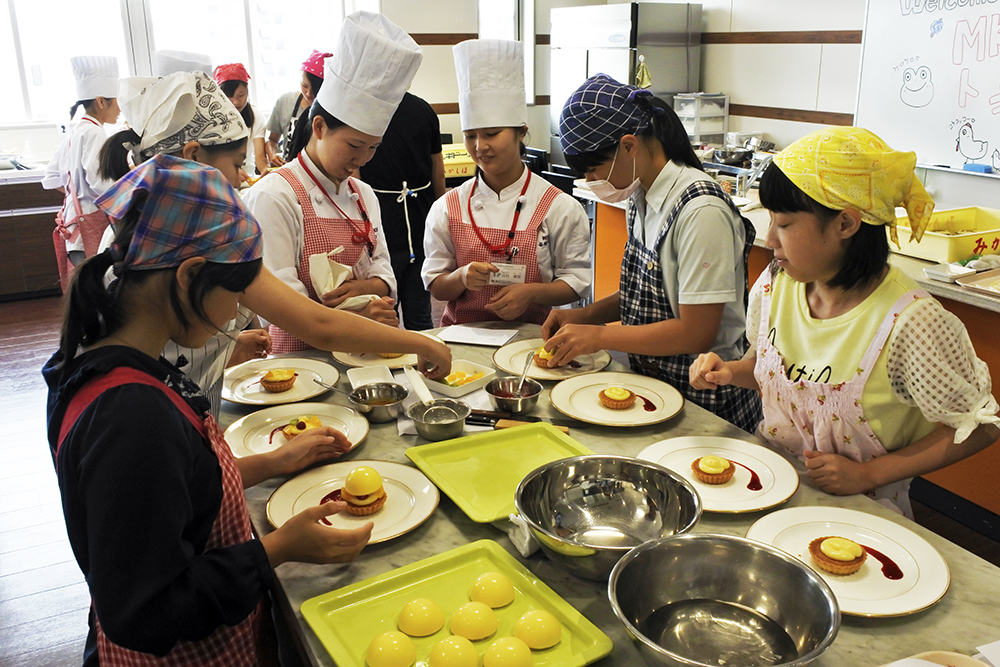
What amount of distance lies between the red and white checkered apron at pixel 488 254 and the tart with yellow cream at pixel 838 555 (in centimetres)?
140

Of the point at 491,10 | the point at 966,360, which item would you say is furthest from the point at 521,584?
the point at 491,10

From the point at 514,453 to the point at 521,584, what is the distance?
0.42m

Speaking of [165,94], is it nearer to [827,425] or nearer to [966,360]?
[827,425]

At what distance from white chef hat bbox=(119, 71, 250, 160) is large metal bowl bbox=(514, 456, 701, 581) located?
136 centimetres

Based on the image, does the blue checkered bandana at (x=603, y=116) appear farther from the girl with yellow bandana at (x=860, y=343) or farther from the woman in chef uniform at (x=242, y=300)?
the woman in chef uniform at (x=242, y=300)

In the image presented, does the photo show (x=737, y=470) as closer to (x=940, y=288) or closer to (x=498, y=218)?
(x=498, y=218)

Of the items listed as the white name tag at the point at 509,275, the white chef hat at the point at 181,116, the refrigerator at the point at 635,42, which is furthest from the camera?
the refrigerator at the point at 635,42

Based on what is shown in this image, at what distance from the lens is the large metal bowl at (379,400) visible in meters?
1.65

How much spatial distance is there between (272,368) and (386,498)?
0.77 meters

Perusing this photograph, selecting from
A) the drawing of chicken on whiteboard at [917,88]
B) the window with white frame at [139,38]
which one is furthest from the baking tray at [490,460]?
the window with white frame at [139,38]

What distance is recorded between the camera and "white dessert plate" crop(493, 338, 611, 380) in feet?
6.20

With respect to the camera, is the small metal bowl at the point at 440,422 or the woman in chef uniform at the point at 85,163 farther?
the woman in chef uniform at the point at 85,163

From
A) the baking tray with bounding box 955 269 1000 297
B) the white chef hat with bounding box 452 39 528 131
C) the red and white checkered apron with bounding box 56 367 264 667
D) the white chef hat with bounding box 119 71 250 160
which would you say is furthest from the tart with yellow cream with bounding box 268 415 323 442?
the baking tray with bounding box 955 269 1000 297

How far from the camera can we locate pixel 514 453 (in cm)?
149
